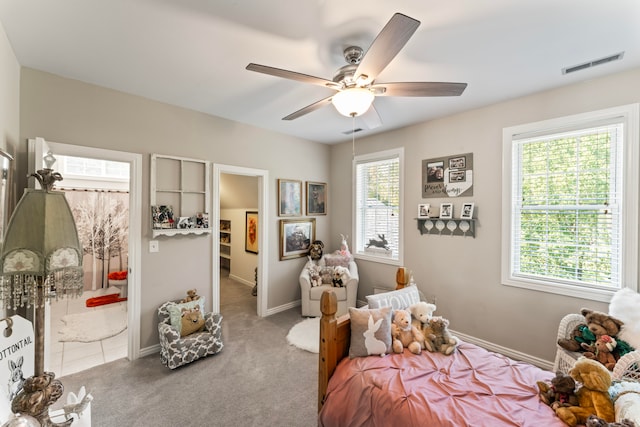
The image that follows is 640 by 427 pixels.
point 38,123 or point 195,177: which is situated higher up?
point 38,123

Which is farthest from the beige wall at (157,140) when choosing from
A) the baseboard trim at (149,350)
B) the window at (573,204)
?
the window at (573,204)

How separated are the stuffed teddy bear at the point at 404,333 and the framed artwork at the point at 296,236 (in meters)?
2.31

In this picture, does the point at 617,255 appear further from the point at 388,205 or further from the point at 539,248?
the point at 388,205

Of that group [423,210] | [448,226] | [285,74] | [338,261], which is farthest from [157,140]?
[448,226]

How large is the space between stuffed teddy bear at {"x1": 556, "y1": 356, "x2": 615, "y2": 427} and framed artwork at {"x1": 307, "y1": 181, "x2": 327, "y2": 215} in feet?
11.4

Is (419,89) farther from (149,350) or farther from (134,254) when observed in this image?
(149,350)

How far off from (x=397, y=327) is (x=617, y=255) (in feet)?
6.65

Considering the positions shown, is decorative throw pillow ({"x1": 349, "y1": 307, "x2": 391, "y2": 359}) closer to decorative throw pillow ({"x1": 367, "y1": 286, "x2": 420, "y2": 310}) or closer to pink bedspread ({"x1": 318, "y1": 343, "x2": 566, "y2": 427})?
pink bedspread ({"x1": 318, "y1": 343, "x2": 566, "y2": 427})

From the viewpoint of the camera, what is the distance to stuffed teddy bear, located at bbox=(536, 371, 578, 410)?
1329mm

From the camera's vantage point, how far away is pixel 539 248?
8.75ft

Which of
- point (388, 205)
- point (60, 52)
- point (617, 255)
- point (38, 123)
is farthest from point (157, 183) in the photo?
point (617, 255)

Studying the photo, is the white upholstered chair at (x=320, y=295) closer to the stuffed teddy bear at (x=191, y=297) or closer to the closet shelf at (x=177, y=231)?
the stuffed teddy bear at (x=191, y=297)

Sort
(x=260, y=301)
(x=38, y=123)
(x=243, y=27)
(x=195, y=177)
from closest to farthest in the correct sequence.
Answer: (x=243, y=27) → (x=38, y=123) → (x=195, y=177) → (x=260, y=301)

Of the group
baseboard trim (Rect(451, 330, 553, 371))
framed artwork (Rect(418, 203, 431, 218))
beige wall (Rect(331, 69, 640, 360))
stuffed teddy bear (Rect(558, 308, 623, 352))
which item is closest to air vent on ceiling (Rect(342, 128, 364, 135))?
beige wall (Rect(331, 69, 640, 360))
